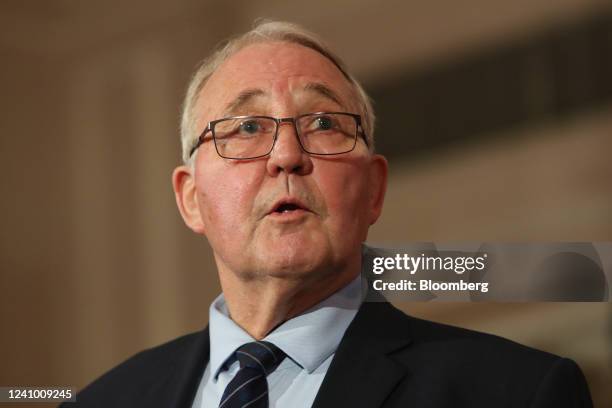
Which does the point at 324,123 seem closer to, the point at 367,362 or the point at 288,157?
the point at 288,157

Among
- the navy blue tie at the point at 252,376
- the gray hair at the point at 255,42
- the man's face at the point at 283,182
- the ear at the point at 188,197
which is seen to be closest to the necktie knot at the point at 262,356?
the navy blue tie at the point at 252,376

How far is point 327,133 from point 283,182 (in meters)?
0.13

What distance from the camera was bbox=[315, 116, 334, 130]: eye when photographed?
62.6 inches

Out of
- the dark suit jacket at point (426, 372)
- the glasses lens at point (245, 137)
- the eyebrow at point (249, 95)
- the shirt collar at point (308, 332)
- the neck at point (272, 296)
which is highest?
the eyebrow at point (249, 95)

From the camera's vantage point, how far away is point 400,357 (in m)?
1.51

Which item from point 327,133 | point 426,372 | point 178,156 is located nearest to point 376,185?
point 327,133

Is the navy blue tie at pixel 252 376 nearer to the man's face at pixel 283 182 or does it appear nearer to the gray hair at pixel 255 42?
the man's face at pixel 283 182

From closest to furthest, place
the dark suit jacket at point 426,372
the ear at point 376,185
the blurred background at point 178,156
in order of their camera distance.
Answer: the dark suit jacket at point 426,372 < the ear at point 376,185 < the blurred background at point 178,156

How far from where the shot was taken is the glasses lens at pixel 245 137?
1563mm

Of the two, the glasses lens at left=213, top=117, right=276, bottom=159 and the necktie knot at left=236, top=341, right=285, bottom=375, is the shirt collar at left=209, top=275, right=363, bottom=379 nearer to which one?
the necktie knot at left=236, top=341, right=285, bottom=375

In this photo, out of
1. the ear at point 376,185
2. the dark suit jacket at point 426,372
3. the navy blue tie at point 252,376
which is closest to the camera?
the dark suit jacket at point 426,372

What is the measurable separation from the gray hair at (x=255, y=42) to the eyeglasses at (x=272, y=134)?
70mm

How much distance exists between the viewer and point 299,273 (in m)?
1.51

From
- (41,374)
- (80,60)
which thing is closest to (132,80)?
(80,60)
